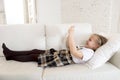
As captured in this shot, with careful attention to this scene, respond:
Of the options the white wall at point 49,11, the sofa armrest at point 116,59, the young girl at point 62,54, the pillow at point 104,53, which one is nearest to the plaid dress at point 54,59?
the young girl at point 62,54

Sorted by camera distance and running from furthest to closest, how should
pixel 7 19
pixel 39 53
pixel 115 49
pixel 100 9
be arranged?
pixel 7 19 → pixel 100 9 → pixel 39 53 → pixel 115 49

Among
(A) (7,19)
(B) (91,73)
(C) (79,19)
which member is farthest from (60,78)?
(A) (7,19)

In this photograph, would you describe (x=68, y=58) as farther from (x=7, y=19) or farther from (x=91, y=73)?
(x=7, y=19)

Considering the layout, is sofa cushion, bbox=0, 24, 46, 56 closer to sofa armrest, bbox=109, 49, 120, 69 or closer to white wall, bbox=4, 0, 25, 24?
sofa armrest, bbox=109, 49, 120, 69

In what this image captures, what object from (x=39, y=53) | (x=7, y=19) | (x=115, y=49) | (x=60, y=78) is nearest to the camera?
(x=60, y=78)

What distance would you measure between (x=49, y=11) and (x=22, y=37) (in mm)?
1301

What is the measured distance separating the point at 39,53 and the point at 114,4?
78.7 inches

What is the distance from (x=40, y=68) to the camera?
64.5 inches

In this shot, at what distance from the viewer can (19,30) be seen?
→ 6.74 ft

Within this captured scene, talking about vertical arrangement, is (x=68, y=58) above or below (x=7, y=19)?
below

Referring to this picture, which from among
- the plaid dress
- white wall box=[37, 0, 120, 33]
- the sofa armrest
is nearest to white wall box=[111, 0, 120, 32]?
white wall box=[37, 0, 120, 33]

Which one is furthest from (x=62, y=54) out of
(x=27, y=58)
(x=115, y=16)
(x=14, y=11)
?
(x=14, y=11)

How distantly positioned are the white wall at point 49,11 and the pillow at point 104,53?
5.42 feet

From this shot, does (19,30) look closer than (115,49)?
No
